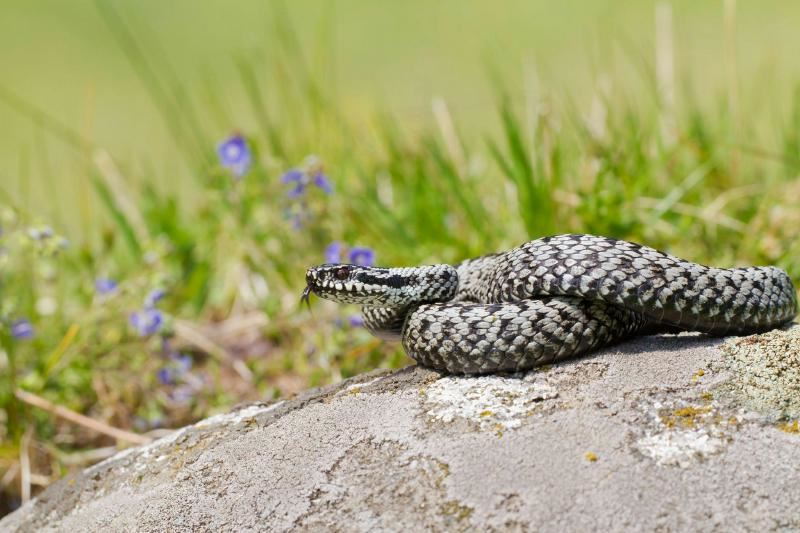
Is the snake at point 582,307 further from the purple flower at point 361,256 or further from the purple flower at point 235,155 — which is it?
the purple flower at point 235,155

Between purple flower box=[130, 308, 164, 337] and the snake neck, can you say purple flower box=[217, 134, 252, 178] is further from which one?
the snake neck

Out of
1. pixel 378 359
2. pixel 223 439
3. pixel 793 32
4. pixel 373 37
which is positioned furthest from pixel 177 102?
pixel 793 32

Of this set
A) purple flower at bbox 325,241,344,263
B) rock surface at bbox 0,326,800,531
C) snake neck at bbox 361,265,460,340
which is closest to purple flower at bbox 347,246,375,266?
purple flower at bbox 325,241,344,263

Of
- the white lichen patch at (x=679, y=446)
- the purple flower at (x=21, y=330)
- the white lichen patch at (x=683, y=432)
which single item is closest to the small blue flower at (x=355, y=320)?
the purple flower at (x=21, y=330)

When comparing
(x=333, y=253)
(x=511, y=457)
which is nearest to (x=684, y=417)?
(x=511, y=457)

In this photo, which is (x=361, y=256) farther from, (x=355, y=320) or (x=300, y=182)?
(x=300, y=182)
